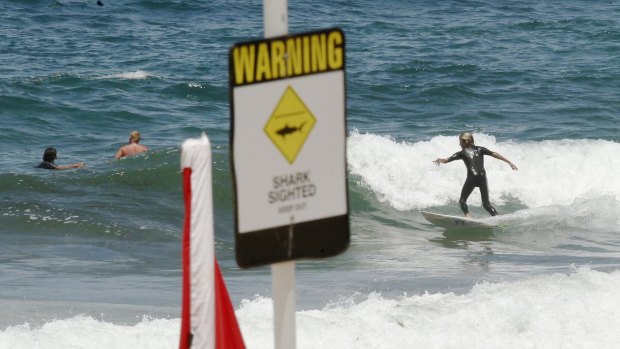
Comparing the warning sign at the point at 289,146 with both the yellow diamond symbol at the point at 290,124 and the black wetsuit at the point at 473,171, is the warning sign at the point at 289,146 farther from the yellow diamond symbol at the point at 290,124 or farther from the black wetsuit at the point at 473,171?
Result: the black wetsuit at the point at 473,171

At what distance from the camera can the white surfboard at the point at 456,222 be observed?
1534 centimetres

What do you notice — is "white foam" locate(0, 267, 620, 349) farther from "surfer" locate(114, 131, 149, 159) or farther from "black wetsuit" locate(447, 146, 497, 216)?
"surfer" locate(114, 131, 149, 159)

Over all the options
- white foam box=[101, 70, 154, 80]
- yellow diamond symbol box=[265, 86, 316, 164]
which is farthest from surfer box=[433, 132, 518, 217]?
yellow diamond symbol box=[265, 86, 316, 164]

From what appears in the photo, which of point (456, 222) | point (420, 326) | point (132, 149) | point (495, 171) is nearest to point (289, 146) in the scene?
point (420, 326)

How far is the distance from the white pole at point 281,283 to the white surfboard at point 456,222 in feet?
39.2

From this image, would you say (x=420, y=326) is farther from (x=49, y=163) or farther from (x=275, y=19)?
(x=49, y=163)

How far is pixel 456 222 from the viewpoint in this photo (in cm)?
1556

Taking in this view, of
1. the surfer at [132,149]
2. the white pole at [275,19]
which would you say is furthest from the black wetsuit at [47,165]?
the white pole at [275,19]

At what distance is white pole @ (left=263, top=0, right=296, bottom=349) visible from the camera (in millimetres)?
3387

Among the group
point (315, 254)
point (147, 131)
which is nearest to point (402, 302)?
point (315, 254)

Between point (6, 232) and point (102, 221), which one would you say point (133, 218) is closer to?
point (102, 221)

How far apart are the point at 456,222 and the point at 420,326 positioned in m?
7.50

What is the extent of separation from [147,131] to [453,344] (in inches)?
571

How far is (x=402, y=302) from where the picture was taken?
883 cm
